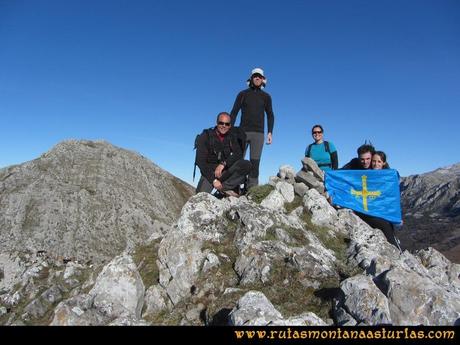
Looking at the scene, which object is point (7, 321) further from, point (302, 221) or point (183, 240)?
point (302, 221)

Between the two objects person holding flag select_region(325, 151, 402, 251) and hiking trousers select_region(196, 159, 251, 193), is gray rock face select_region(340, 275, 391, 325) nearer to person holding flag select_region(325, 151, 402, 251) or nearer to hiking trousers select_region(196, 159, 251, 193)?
hiking trousers select_region(196, 159, 251, 193)

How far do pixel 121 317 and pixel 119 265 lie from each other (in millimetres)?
2666

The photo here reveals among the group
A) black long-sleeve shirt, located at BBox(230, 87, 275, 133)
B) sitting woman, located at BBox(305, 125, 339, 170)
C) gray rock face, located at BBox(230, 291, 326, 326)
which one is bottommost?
gray rock face, located at BBox(230, 291, 326, 326)

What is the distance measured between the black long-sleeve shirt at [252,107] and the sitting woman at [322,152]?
3030 millimetres

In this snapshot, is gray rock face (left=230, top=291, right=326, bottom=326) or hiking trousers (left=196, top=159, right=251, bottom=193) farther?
hiking trousers (left=196, top=159, right=251, bottom=193)

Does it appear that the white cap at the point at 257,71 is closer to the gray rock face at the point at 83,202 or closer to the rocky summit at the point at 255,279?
the rocky summit at the point at 255,279

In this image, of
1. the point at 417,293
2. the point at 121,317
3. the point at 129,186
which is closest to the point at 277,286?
the point at 417,293

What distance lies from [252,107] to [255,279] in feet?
28.0

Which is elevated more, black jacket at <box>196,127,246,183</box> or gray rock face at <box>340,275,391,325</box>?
black jacket at <box>196,127,246,183</box>

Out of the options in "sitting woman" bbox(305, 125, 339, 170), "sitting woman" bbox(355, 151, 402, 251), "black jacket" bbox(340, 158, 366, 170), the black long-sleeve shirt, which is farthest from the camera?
"sitting woman" bbox(305, 125, 339, 170)

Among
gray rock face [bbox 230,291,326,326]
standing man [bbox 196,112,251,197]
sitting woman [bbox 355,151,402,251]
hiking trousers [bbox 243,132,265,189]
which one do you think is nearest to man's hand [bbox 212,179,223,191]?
standing man [bbox 196,112,251,197]

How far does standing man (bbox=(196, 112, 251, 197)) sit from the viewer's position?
14469 millimetres
